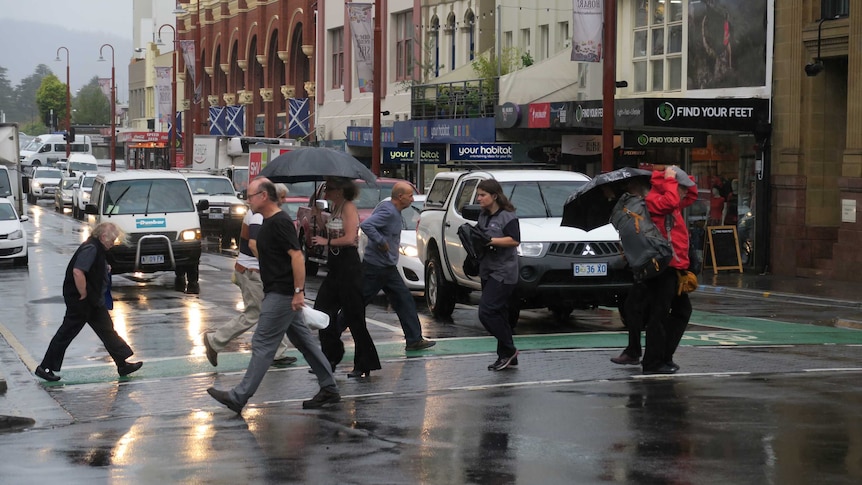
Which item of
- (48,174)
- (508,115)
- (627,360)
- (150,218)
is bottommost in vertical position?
(627,360)

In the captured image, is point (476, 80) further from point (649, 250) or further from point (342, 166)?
point (649, 250)

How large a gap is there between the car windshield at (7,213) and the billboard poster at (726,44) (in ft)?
48.2

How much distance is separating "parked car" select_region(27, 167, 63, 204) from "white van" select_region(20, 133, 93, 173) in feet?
85.4

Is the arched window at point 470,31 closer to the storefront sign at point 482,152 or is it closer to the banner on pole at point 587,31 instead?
the storefront sign at point 482,152

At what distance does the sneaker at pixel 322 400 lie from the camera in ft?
34.4

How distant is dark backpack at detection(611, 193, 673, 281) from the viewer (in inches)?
445

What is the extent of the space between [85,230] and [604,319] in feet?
90.8

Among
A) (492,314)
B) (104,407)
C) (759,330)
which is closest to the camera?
(104,407)

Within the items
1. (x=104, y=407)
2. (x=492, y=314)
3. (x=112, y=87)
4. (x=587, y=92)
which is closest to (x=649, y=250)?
(x=492, y=314)

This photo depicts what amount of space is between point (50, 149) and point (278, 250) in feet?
303

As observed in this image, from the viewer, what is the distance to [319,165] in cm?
1427

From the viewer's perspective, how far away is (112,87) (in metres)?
91.9

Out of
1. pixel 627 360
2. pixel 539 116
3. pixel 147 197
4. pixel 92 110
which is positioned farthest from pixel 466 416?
pixel 92 110

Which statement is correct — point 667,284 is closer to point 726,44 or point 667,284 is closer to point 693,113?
point 693,113
